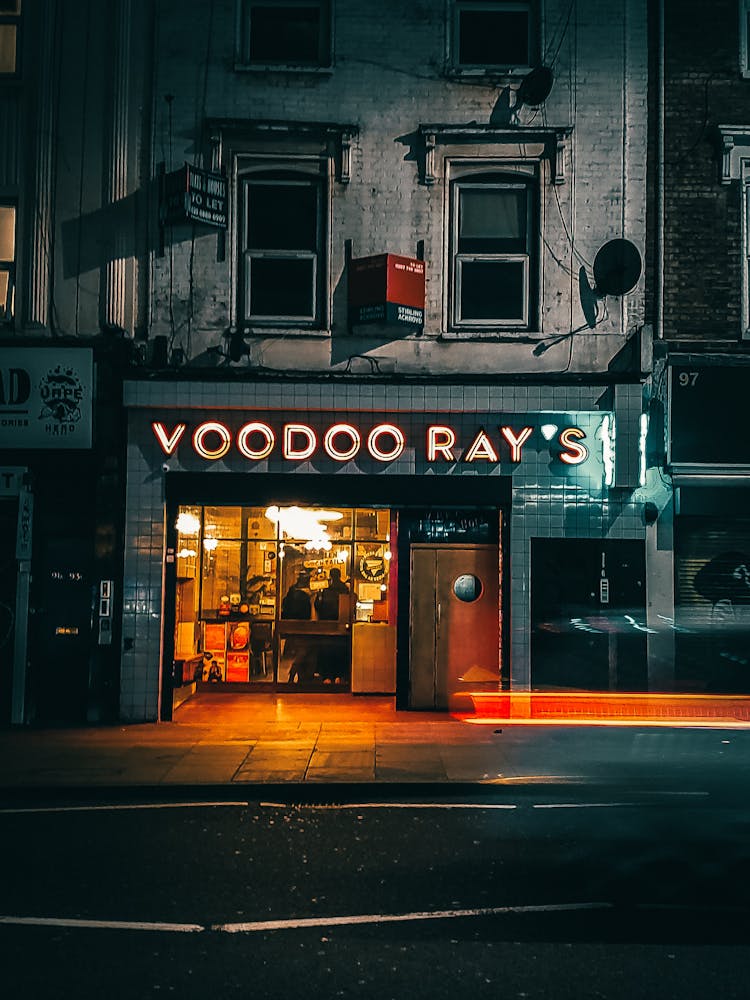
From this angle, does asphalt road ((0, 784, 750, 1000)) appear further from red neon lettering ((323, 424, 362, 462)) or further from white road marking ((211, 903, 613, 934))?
red neon lettering ((323, 424, 362, 462))

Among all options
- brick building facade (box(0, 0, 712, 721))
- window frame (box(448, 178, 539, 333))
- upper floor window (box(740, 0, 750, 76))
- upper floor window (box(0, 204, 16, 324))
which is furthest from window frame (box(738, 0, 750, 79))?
upper floor window (box(0, 204, 16, 324))

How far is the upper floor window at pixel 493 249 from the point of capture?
47.4 feet

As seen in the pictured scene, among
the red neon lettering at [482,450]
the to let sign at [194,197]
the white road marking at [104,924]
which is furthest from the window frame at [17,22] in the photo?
the white road marking at [104,924]

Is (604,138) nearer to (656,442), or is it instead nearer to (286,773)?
(656,442)

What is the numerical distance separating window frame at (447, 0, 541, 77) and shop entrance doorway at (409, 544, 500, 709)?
6.78m

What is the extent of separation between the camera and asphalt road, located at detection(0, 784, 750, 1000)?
204 inches

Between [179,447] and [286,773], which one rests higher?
[179,447]

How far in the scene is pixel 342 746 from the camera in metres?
11.8

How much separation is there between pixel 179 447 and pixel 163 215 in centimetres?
322

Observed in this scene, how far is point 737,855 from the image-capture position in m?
7.35

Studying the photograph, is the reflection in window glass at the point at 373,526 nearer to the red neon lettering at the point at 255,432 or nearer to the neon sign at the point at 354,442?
the neon sign at the point at 354,442

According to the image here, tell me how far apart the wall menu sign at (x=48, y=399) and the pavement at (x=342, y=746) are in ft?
12.8

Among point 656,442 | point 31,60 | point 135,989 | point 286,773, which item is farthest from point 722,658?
point 31,60

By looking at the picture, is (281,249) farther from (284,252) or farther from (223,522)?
(223,522)
